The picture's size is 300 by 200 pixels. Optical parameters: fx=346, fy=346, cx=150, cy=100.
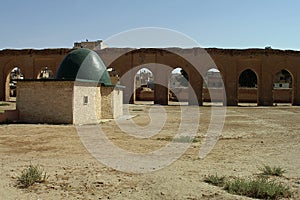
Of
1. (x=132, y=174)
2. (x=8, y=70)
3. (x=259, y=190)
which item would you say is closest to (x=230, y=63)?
(x=8, y=70)

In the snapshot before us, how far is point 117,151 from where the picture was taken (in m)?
9.00

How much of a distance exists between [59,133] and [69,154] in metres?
4.01

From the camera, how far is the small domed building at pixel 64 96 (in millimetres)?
15172

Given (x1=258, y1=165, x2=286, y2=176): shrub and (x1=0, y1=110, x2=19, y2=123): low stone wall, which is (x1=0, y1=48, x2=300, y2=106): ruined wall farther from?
(x1=258, y1=165, x2=286, y2=176): shrub

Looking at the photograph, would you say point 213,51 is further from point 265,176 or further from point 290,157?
point 265,176

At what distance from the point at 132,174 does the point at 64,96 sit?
941cm

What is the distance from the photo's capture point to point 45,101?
1545 centimetres

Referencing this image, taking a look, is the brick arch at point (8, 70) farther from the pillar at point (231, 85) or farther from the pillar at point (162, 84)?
the pillar at point (231, 85)

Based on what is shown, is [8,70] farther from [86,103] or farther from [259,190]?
[259,190]

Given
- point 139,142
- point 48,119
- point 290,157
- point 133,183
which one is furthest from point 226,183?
point 48,119

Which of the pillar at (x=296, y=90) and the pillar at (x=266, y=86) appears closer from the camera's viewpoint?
the pillar at (x=266, y=86)

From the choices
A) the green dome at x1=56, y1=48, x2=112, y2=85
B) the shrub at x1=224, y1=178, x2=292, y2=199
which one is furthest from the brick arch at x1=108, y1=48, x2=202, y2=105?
the shrub at x1=224, y1=178, x2=292, y2=199

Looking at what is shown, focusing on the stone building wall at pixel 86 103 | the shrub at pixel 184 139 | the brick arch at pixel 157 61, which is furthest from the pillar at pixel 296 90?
the shrub at pixel 184 139

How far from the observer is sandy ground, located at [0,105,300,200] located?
5371mm
